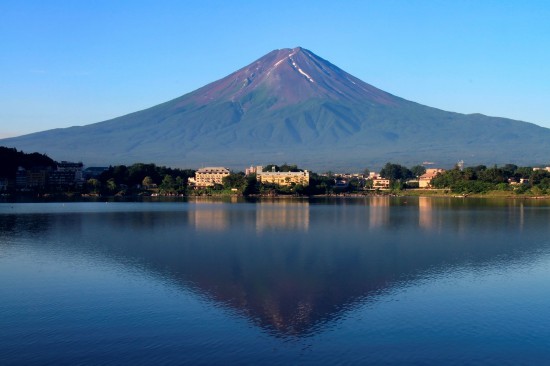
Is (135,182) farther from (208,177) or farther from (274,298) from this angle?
(274,298)

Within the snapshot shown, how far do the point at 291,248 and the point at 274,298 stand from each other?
212 inches

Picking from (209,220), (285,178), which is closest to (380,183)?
(285,178)

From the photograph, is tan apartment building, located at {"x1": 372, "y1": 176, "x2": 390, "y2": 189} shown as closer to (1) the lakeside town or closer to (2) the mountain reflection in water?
(1) the lakeside town

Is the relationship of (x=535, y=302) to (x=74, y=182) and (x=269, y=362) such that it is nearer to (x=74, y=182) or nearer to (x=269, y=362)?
(x=269, y=362)

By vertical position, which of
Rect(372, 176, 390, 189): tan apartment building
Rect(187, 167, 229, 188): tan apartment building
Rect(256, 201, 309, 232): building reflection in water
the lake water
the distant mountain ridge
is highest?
the distant mountain ridge

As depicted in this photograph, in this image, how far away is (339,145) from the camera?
10219 cm

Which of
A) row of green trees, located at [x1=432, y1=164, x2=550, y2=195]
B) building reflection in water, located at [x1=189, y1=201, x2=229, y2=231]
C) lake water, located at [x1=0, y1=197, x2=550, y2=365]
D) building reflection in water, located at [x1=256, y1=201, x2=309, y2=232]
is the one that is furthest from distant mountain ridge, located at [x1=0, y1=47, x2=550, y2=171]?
lake water, located at [x1=0, y1=197, x2=550, y2=365]

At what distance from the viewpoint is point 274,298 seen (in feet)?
31.0

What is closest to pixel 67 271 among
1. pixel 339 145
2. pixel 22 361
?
pixel 22 361

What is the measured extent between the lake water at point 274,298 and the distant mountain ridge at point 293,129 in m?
74.9

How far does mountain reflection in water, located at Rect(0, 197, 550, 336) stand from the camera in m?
9.57

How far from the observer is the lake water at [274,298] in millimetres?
7160

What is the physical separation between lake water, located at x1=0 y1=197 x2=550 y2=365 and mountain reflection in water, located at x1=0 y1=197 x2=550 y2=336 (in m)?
0.05

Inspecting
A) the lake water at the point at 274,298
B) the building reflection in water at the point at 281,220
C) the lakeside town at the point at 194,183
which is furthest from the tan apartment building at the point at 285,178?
the lake water at the point at 274,298
